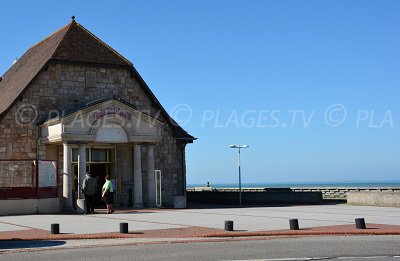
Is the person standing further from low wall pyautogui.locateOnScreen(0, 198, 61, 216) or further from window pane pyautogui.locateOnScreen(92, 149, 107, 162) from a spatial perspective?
window pane pyautogui.locateOnScreen(92, 149, 107, 162)

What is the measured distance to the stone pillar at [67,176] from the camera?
28.7 m

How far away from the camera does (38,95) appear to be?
3191 centimetres

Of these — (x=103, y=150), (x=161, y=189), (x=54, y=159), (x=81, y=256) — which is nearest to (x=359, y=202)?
(x=161, y=189)

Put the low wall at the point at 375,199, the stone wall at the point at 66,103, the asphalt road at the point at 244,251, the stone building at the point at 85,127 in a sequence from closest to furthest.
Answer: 1. the asphalt road at the point at 244,251
2. the low wall at the point at 375,199
3. the stone building at the point at 85,127
4. the stone wall at the point at 66,103

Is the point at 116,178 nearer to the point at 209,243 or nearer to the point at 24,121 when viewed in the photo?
the point at 24,121

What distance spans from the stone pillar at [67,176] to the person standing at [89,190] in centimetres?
208

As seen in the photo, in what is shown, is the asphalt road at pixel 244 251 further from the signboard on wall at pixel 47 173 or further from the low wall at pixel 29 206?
the signboard on wall at pixel 47 173

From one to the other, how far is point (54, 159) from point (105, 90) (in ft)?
17.4

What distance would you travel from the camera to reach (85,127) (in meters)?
28.9

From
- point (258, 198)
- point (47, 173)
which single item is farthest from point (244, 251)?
point (258, 198)

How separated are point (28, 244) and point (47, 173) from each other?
1387cm

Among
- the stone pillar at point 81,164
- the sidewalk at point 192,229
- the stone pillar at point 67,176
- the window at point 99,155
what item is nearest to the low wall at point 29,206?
the stone pillar at point 67,176

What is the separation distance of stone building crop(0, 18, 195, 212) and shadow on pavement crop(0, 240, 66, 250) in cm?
1218

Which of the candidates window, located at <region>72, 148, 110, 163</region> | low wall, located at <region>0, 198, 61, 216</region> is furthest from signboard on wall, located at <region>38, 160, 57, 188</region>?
window, located at <region>72, 148, 110, 163</region>
